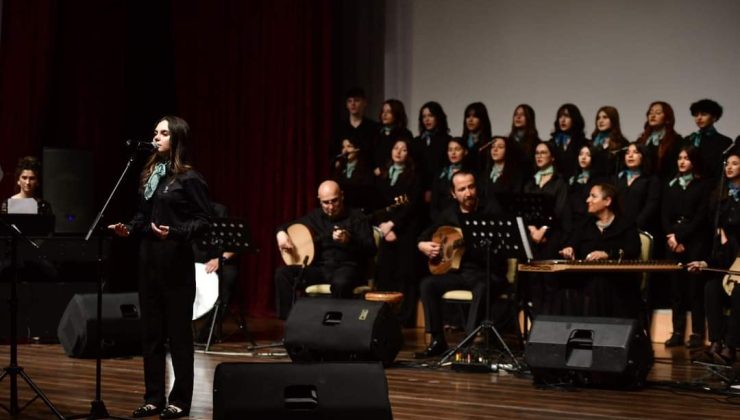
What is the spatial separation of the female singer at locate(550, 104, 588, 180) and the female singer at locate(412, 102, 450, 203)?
0.94 m

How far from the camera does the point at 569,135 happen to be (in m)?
8.81

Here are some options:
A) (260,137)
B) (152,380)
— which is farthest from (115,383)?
(260,137)

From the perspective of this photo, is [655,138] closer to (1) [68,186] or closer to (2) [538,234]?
(2) [538,234]

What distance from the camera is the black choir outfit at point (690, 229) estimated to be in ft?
26.3

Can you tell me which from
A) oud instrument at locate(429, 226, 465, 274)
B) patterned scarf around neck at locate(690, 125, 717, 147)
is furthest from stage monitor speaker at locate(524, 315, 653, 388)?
patterned scarf around neck at locate(690, 125, 717, 147)

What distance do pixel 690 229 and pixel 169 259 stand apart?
432 centimetres

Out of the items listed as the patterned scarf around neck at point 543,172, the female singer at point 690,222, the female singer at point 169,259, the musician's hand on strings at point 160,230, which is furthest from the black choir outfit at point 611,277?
the musician's hand on strings at point 160,230

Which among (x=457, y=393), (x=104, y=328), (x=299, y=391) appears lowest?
(x=457, y=393)

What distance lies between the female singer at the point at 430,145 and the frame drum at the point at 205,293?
2.00 meters

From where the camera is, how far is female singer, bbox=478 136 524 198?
8594 millimetres

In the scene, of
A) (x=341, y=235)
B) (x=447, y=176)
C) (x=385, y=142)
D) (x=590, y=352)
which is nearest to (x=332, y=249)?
(x=341, y=235)

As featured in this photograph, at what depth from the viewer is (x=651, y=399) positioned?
19.2 feet

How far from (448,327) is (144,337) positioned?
447 centimetres

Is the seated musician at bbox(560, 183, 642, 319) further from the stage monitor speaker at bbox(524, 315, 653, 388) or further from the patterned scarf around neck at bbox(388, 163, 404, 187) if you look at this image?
the patterned scarf around neck at bbox(388, 163, 404, 187)
